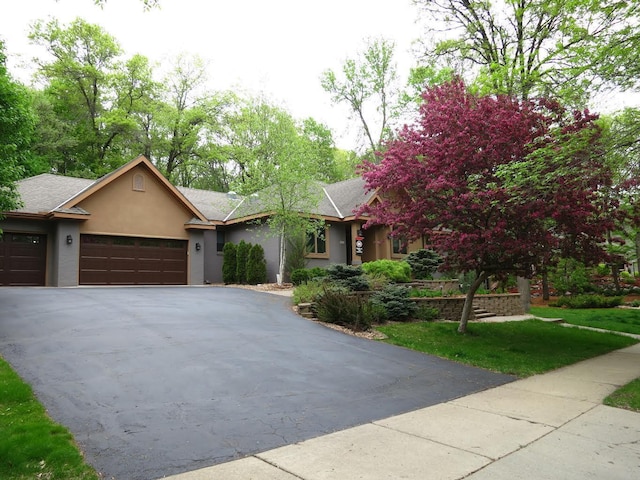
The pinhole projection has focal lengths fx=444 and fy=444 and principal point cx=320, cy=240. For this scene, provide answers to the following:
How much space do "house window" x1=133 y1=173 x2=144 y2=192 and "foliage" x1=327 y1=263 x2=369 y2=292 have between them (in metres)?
10.6

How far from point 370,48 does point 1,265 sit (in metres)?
25.7

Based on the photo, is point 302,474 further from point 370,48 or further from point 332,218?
point 370,48

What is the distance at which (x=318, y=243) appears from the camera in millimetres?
21109

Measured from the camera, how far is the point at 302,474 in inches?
137

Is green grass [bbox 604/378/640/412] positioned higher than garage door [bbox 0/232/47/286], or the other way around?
garage door [bbox 0/232/47/286]

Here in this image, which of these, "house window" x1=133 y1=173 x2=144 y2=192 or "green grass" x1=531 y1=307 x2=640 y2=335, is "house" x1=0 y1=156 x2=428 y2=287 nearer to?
"house window" x1=133 y1=173 x2=144 y2=192

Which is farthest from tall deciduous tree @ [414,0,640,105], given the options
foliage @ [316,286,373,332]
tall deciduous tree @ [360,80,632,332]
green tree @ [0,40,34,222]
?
green tree @ [0,40,34,222]

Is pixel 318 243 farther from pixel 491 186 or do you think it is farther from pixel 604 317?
pixel 491 186

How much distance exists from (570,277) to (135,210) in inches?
813

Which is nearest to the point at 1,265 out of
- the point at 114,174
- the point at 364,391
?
the point at 114,174

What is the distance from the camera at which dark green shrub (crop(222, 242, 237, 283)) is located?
20609mm

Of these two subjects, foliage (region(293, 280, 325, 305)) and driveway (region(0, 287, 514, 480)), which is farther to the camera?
foliage (region(293, 280, 325, 305))

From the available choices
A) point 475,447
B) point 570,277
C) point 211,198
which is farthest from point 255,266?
point 475,447

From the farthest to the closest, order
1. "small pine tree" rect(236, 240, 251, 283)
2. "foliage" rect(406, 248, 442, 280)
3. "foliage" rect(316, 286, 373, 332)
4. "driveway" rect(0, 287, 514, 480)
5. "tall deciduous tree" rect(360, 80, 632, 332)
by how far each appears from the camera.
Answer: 1. "small pine tree" rect(236, 240, 251, 283)
2. "foliage" rect(406, 248, 442, 280)
3. "foliage" rect(316, 286, 373, 332)
4. "tall deciduous tree" rect(360, 80, 632, 332)
5. "driveway" rect(0, 287, 514, 480)
